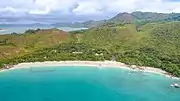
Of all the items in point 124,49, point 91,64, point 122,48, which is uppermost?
point 122,48

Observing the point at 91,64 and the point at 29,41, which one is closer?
the point at 91,64

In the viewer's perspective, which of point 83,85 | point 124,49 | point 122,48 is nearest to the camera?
point 83,85

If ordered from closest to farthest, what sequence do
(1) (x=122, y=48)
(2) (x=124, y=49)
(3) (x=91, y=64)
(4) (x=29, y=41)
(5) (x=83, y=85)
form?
(5) (x=83, y=85) → (3) (x=91, y=64) → (2) (x=124, y=49) → (1) (x=122, y=48) → (4) (x=29, y=41)

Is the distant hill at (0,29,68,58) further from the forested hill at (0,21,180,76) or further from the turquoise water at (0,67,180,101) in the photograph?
the turquoise water at (0,67,180,101)

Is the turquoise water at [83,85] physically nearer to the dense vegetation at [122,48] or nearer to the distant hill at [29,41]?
the dense vegetation at [122,48]

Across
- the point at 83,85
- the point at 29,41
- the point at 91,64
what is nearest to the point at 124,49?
the point at 91,64

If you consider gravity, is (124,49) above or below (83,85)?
above

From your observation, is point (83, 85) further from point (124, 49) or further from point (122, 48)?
point (122, 48)
